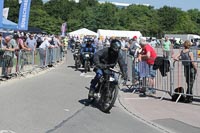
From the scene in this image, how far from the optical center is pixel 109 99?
11.2 m

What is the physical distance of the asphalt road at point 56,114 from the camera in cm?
897

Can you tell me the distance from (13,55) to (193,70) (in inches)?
303

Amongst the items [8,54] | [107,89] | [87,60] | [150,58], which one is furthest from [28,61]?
[107,89]

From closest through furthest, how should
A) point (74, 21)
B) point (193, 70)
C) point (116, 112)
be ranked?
point (116, 112) < point (193, 70) < point (74, 21)

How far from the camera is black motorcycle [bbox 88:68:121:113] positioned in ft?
36.1

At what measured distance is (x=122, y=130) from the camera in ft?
29.7

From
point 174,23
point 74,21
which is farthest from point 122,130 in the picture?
point 174,23

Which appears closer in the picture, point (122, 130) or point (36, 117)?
point (122, 130)

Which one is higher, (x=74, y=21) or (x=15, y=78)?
(x=74, y=21)

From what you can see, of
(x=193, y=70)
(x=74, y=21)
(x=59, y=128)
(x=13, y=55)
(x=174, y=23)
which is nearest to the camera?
(x=59, y=128)

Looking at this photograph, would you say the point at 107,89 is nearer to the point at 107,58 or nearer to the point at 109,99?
the point at 109,99

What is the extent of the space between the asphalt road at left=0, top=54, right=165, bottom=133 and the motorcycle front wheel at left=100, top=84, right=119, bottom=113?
0.17 metres

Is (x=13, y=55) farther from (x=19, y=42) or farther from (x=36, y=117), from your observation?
(x=36, y=117)

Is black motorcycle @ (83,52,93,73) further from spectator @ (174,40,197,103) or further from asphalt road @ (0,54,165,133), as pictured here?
spectator @ (174,40,197,103)
